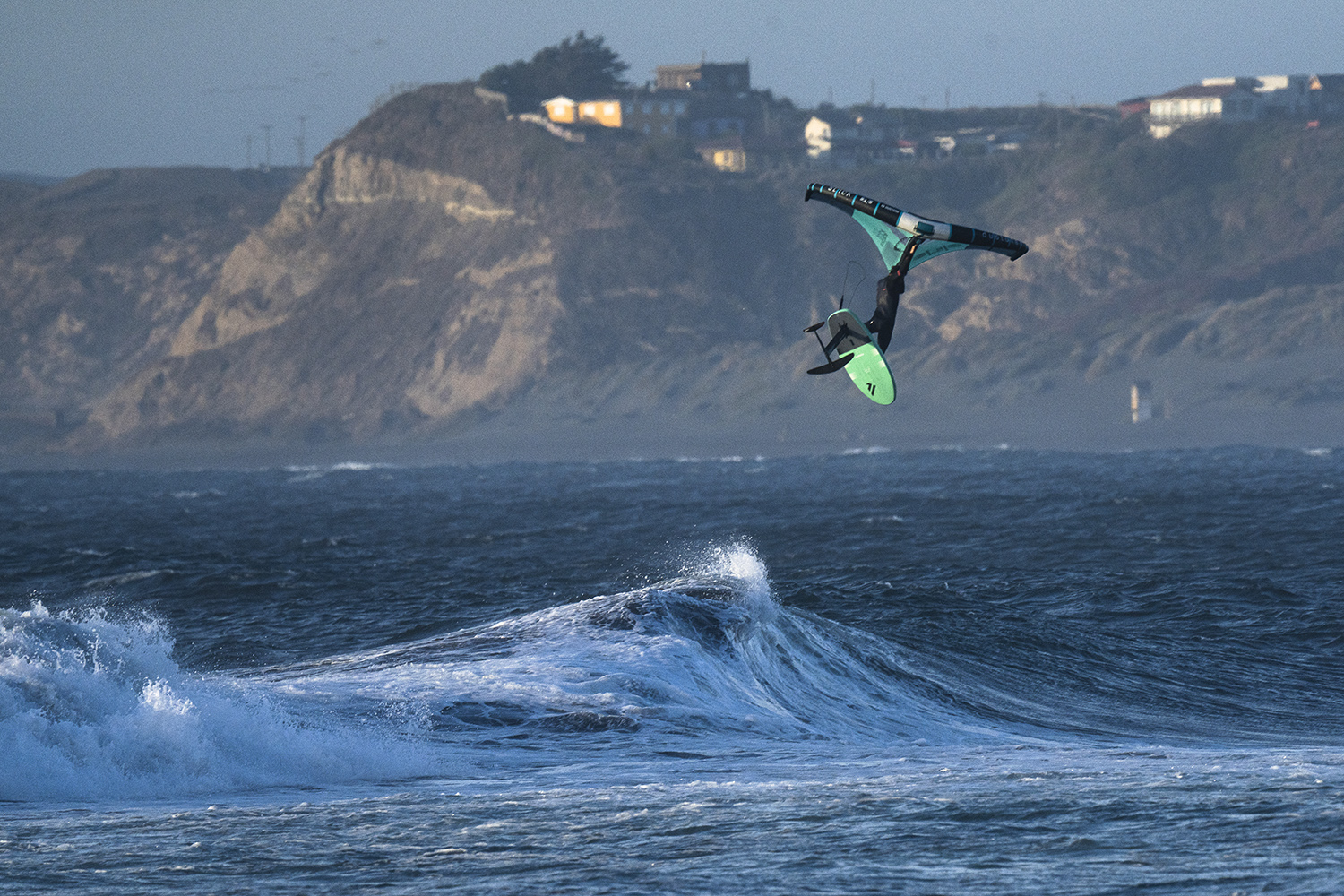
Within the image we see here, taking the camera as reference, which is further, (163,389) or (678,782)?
(163,389)

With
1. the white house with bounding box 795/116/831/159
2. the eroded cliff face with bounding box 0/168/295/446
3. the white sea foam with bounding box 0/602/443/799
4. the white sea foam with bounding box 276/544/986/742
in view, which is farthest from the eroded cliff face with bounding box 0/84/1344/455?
the white sea foam with bounding box 0/602/443/799

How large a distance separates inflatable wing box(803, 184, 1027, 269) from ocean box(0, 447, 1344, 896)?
15.5ft

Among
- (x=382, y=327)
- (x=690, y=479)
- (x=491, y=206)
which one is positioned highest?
(x=491, y=206)

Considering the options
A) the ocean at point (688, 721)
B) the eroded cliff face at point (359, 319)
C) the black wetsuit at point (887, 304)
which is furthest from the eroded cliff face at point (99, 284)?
the black wetsuit at point (887, 304)

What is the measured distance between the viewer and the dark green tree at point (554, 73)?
151750 mm

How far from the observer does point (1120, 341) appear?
365 feet

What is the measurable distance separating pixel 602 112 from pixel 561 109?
4.19 metres

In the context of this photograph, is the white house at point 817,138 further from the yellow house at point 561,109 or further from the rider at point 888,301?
the rider at point 888,301

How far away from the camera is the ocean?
10008 millimetres

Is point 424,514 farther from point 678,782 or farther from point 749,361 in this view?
point 749,361

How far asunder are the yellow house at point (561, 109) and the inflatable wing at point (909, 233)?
Result: 13917cm

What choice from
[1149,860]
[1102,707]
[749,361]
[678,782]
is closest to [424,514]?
[1102,707]

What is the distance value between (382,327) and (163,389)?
2101cm

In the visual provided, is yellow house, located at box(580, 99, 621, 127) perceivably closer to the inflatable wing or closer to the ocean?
the ocean
